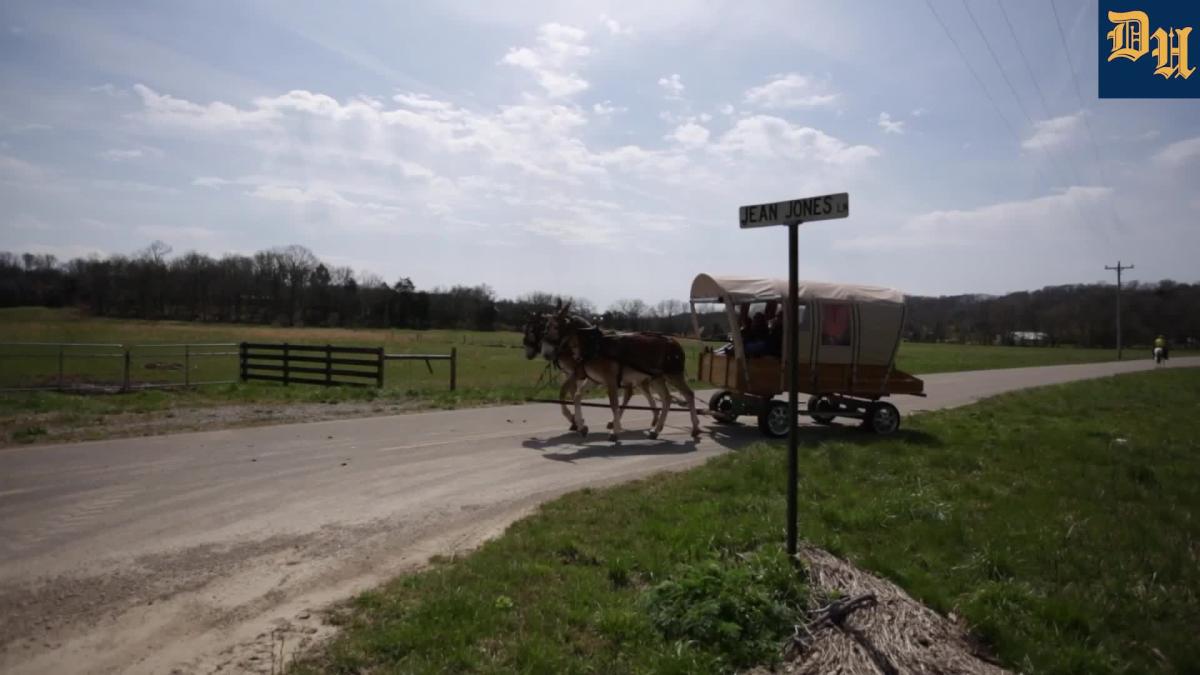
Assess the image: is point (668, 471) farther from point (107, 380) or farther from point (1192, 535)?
point (107, 380)

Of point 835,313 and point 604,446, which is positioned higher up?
point 835,313

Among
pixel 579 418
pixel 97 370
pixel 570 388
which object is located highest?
pixel 570 388

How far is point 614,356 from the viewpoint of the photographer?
13102 millimetres

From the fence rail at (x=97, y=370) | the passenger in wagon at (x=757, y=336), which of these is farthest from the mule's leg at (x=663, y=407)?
the fence rail at (x=97, y=370)

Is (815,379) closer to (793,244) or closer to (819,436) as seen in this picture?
(819,436)

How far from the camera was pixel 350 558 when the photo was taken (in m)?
6.10

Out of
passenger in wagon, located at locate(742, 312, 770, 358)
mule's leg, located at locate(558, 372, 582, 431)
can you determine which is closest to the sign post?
mule's leg, located at locate(558, 372, 582, 431)

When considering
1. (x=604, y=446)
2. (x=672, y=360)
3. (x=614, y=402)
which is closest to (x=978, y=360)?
(x=672, y=360)

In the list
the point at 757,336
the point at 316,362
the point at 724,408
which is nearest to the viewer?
the point at 757,336

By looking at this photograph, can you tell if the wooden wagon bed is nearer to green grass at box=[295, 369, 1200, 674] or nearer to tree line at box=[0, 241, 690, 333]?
green grass at box=[295, 369, 1200, 674]

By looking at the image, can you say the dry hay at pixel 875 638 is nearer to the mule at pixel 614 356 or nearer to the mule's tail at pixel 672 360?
the mule at pixel 614 356

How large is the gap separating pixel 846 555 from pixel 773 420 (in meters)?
8.12

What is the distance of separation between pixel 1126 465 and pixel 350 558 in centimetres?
990

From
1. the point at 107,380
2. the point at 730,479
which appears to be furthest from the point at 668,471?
the point at 107,380
